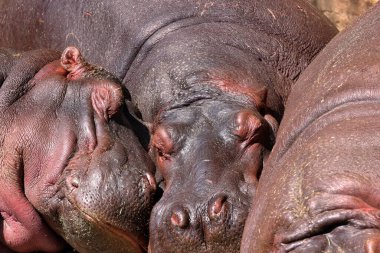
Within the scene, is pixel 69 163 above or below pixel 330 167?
below

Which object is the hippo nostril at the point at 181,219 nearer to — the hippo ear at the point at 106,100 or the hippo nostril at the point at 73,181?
the hippo nostril at the point at 73,181

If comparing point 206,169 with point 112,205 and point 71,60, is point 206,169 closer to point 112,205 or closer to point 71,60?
point 112,205

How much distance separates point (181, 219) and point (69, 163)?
497 millimetres

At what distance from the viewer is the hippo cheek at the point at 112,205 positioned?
271 cm

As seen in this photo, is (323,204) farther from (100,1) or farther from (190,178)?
(100,1)

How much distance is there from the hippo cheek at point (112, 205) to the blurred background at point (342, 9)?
186cm

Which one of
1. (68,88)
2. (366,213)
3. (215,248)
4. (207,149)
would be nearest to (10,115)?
(68,88)

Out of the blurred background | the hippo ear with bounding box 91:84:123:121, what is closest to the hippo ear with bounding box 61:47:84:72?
the hippo ear with bounding box 91:84:123:121

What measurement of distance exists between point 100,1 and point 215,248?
1293 millimetres

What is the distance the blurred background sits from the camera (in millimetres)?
4297

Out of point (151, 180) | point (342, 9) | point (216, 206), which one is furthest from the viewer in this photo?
point (342, 9)

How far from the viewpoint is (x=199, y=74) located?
9.86ft

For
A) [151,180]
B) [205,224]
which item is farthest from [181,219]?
[151,180]

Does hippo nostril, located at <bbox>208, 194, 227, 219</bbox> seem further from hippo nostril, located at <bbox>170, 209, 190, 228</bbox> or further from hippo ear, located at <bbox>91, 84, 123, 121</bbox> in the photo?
hippo ear, located at <bbox>91, 84, 123, 121</bbox>
